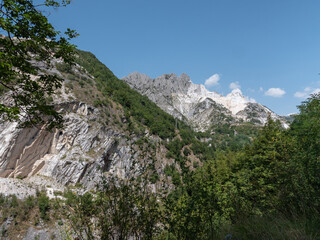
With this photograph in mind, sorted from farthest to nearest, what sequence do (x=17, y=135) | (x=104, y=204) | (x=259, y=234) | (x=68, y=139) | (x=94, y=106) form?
(x=94, y=106) < (x=68, y=139) < (x=17, y=135) < (x=104, y=204) < (x=259, y=234)

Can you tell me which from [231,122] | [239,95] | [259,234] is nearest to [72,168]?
[259,234]

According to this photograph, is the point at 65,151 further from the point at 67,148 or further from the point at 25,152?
the point at 25,152

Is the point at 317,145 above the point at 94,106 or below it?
below

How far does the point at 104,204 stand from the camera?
11.0 feet

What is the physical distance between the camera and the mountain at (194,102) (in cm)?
12269

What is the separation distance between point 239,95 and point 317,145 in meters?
175

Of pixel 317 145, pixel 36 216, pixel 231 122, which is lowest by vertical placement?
pixel 36 216

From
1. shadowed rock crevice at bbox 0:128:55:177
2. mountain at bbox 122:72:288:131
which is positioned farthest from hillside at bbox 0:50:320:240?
mountain at bbox 122:72:288:131

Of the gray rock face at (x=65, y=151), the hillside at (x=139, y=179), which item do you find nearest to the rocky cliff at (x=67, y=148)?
the gray rock face at (x=65, y=151)

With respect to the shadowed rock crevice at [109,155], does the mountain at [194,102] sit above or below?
above

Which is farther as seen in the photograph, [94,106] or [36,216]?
[94,106]

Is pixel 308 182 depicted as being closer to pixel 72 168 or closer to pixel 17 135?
pixel 72 168

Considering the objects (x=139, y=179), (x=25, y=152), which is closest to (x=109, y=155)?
(x=25, y=152)

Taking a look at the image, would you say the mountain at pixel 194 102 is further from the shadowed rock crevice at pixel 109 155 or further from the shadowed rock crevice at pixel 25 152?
the shadowed rock crevice at pixel 25 152
